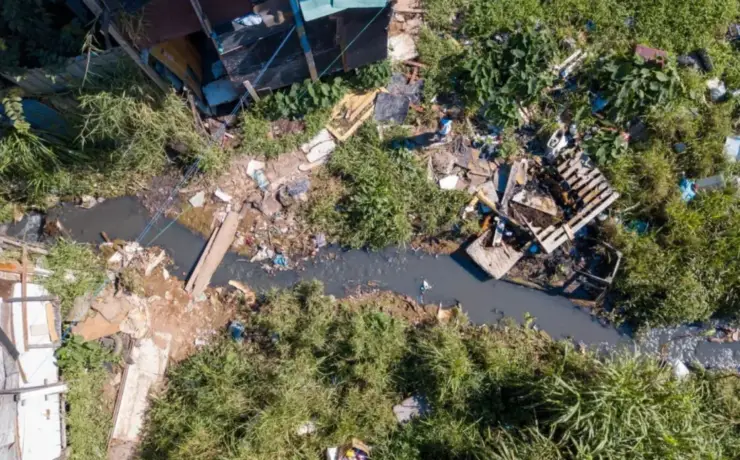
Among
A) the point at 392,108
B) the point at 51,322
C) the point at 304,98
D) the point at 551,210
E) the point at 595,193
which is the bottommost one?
the point at 551,210

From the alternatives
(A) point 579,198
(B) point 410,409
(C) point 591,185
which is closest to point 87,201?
(B) point 410,409

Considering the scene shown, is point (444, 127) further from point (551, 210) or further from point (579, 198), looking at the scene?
point (579, 198)

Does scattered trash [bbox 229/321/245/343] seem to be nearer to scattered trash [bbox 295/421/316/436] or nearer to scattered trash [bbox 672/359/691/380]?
scattered trash [bbox 295/421/316/436]

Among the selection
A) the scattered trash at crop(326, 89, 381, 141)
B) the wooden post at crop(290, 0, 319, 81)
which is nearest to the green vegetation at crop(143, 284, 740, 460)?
the scattered trash at crop(326, 89, 381, 141)

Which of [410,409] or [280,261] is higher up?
[280,261]

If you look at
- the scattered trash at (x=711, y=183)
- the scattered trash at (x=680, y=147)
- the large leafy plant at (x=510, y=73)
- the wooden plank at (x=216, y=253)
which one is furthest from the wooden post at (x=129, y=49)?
the scattered trash at (x=711, y=183)

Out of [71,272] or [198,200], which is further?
[198,200]
